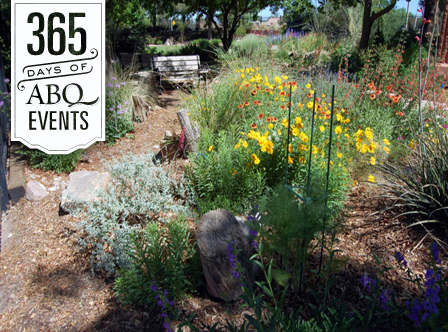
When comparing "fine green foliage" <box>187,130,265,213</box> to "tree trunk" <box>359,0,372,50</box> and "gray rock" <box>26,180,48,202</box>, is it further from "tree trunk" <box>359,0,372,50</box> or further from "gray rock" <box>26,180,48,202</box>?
"tree trunk" <box>359,0,372,50</box>

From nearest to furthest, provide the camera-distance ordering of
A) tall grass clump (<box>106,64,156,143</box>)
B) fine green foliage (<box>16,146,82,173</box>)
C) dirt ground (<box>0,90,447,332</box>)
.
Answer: dirt ground (<box>0,90,447,332</box>)
fine green foliage (<box>16,146,82,173</box>)
tall grass clump (<box>106,64,156,143</box>)

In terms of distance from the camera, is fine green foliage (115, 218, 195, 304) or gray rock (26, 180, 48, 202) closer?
fine green foliage (115, 218, 195, 304)

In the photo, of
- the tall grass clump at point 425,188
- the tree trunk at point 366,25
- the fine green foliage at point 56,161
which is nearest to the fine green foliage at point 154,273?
the tall grass clump at point 425,188

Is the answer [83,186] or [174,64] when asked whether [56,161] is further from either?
[174,64]

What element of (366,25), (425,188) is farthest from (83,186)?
(366,25)

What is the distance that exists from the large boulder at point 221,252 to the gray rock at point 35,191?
2597 mm

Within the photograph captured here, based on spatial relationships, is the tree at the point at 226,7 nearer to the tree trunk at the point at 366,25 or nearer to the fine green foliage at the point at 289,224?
the tree trunk at the point at 366,25

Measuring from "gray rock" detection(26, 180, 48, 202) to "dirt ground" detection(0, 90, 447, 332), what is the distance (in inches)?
13.1

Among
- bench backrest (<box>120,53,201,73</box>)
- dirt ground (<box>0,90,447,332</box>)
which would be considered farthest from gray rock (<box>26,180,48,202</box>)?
bench backrest (<box>120,53,201,73</box>)

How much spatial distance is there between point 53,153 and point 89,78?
3.40 feet

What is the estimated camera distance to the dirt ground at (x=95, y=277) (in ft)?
7.04

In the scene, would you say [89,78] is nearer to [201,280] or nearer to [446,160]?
[201,280]

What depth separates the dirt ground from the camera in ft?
7.04

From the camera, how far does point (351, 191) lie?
11.0 ft
